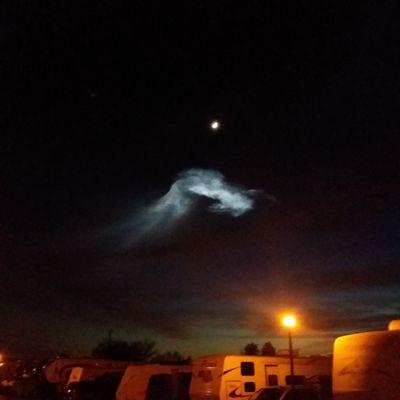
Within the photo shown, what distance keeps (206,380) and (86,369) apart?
13.7m

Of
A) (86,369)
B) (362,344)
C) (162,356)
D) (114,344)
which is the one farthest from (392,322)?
(114,344)

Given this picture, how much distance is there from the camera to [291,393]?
19094mm

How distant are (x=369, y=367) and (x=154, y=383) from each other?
14019mm

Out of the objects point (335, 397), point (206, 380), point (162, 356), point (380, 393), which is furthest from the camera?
point (162, 356)

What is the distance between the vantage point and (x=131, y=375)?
85.2 feet

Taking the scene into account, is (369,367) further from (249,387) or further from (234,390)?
(249,387)

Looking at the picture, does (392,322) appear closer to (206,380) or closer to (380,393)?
(380,393)

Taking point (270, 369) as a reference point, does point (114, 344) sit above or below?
above

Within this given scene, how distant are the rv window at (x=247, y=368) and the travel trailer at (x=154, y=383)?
178 inches

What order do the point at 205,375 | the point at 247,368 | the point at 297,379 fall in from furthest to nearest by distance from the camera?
the point at 297,379 → the point at 247,368 → the point at 205,375

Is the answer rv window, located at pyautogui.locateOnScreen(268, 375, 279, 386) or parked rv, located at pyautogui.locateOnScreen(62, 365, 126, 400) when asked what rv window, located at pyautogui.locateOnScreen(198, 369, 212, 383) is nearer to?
rv window, located at pyautogui.locateOnScreen(268, 375, 279, 386)

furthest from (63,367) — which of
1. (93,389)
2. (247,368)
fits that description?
(247,368)

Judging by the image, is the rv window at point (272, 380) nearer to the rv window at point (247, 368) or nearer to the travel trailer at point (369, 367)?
the rv window at point (247, 368)

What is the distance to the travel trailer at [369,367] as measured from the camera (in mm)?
12961
